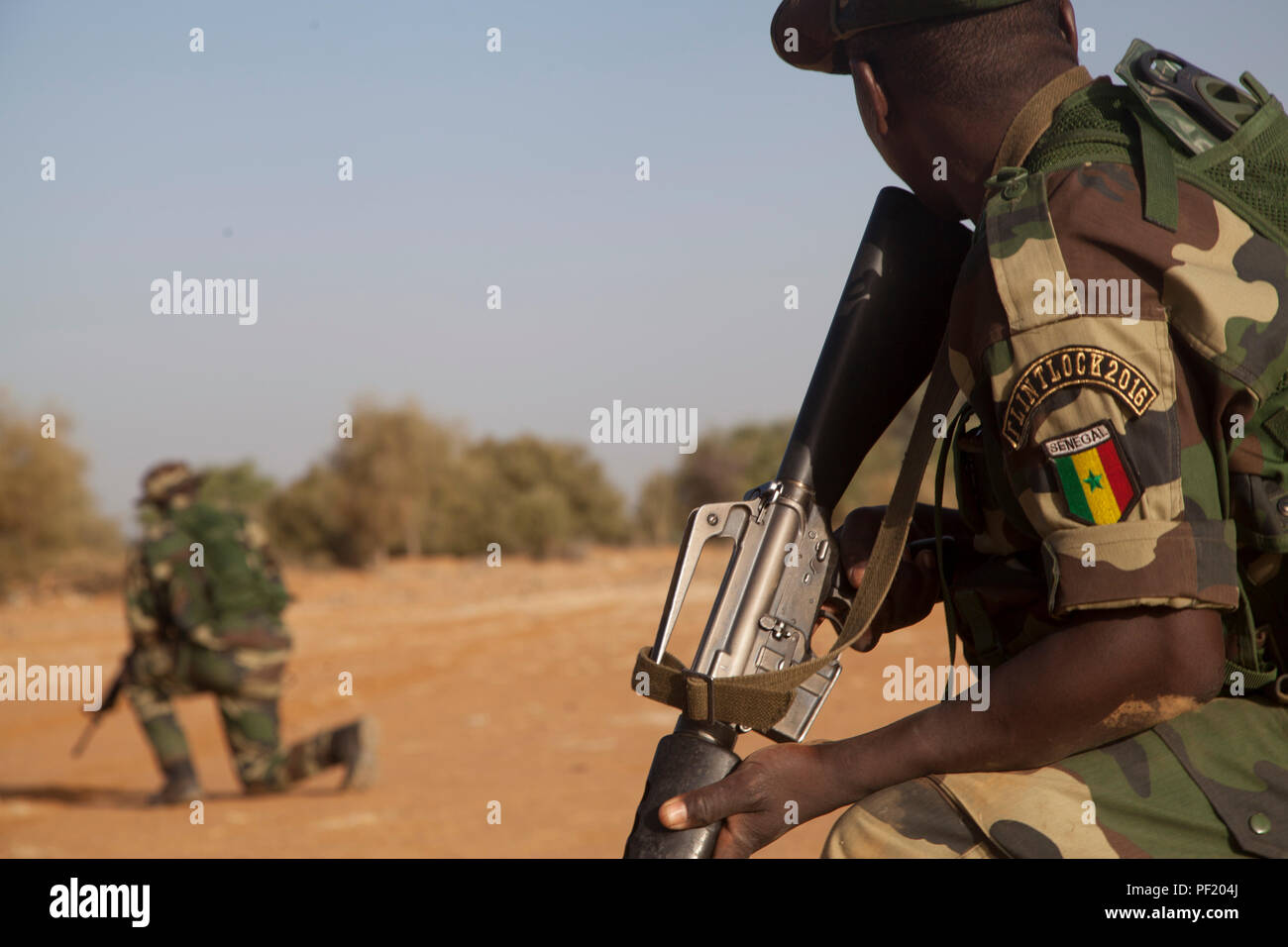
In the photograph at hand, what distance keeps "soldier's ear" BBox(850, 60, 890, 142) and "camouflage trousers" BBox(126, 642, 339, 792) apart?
6.69 meters

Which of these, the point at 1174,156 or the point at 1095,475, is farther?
the point at 1174,156

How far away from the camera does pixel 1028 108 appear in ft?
6.07

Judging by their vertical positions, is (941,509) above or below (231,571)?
above

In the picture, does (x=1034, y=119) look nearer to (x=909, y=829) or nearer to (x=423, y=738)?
(x=909, y=829)

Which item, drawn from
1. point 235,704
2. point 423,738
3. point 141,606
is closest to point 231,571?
point 141,606

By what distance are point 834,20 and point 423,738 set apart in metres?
9.00

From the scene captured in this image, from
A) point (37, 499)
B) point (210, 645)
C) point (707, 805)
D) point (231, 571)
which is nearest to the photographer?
point (707, 805)

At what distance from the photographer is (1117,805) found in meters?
1.73

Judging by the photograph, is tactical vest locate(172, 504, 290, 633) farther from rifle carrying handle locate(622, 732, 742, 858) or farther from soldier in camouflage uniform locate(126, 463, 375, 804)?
rifle carrying handle locate(622, 732, 742, 858)

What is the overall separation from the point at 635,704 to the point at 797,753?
9.22 metres

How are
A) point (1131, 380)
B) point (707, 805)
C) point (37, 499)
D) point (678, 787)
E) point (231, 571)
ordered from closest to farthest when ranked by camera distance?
point (1131, 380) → point (707, 805) → point (678, 787) → point (231, 571) → point (37, 499)

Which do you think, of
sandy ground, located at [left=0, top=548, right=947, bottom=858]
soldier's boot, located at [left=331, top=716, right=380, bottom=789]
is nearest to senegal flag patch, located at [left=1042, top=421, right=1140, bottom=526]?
sandy ground, located at [left=0, top=548, right=947, bottom=858]

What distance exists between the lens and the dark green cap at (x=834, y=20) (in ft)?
6.16
